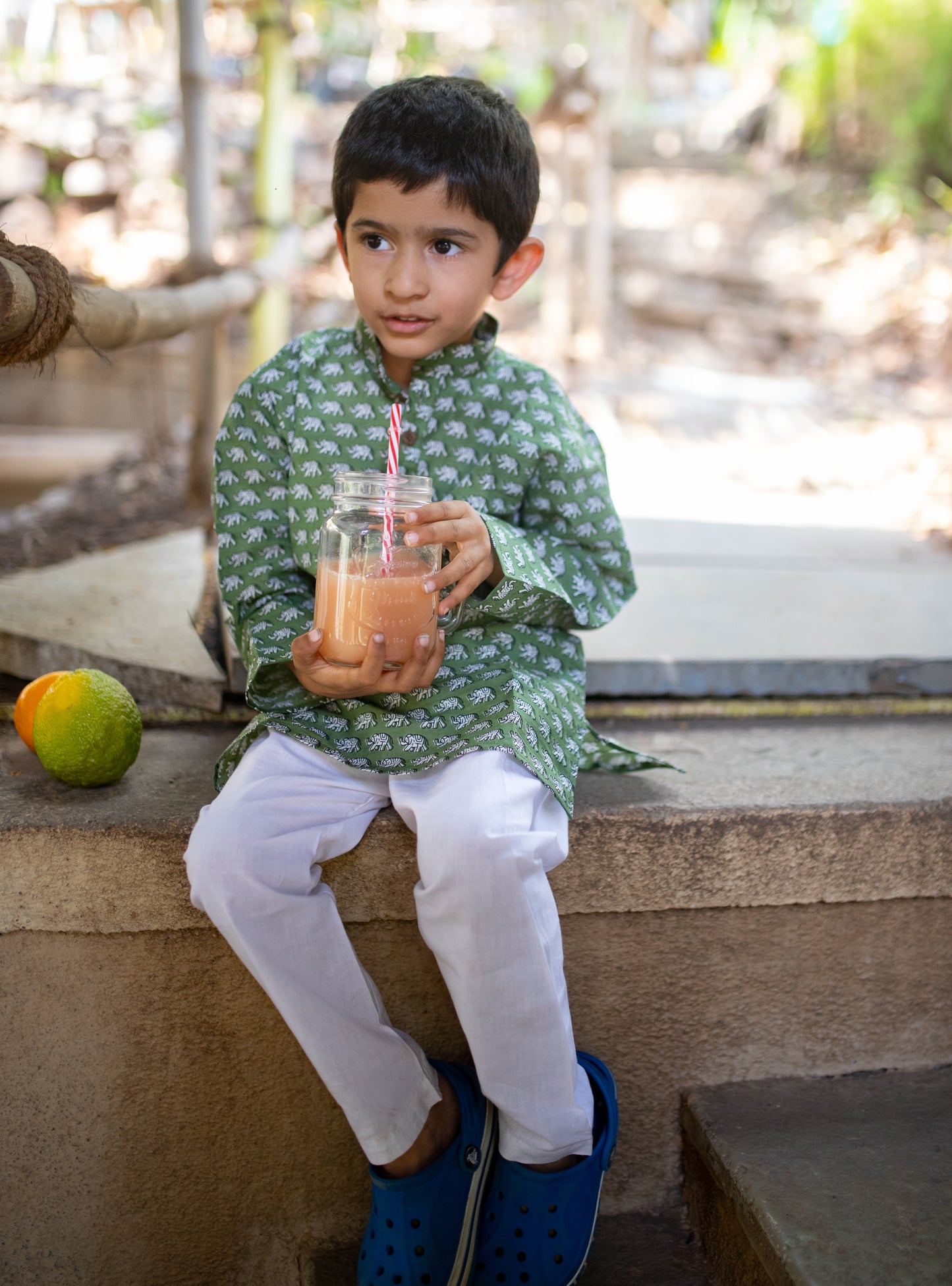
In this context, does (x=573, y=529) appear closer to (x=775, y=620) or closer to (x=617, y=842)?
(x=617, y=842)

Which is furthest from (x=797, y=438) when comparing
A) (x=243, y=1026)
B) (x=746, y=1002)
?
(x=243, y=1026)

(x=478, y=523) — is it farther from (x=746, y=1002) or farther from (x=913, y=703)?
(x=913, y=703)

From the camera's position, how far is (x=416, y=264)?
1.48 m

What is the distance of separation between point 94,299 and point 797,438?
4.50m

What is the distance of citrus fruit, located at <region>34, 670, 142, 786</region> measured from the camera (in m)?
1.50

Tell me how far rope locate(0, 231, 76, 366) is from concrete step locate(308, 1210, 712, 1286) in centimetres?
135

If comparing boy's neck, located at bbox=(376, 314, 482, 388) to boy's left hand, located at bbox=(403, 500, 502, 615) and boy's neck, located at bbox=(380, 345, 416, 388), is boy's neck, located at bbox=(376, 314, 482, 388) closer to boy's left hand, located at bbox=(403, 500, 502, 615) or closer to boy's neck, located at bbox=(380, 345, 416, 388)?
boy's neck, located at bbox=(380, 345, 416, 388)

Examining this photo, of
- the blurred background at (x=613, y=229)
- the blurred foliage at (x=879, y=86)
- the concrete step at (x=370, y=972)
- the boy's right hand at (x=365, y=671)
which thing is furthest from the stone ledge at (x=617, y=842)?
the blurred foliage at (x=879, y=86)

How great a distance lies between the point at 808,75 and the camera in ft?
34.0

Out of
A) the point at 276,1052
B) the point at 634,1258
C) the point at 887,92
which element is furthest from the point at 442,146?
the point at 887,92

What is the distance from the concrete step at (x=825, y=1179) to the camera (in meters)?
1.29

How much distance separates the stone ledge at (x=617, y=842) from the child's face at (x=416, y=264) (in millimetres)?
682

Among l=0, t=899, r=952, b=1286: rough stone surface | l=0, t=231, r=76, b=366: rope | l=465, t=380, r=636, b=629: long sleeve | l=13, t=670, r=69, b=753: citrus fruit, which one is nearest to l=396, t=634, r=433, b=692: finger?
l=465, t=380, r=636, b=629: long sleeve

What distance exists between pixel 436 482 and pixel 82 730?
2.00ft
